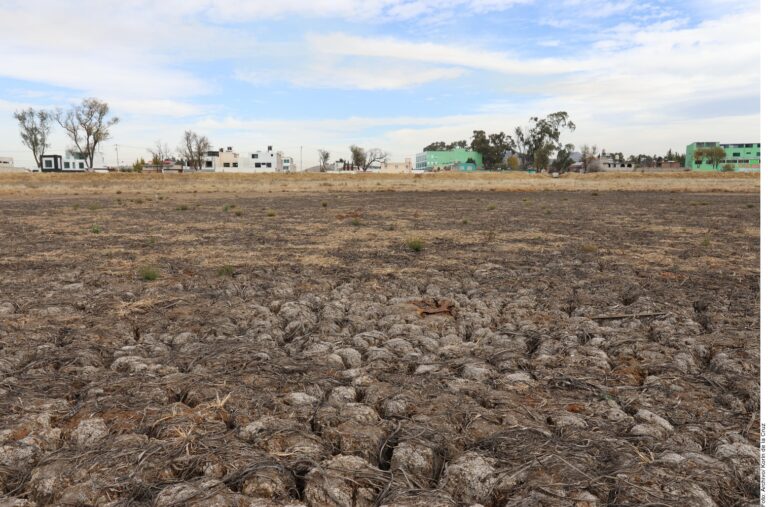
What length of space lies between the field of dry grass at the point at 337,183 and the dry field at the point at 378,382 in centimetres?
4117

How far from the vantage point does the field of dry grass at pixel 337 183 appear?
47.6 m

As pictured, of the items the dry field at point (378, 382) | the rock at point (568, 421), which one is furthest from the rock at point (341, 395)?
the rock at point (568, 421)

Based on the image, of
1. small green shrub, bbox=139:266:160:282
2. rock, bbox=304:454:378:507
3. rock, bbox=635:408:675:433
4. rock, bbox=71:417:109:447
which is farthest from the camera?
small green shrub, bbox=139:266:160:282

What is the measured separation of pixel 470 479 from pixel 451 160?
144 metres

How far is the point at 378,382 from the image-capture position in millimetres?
4473

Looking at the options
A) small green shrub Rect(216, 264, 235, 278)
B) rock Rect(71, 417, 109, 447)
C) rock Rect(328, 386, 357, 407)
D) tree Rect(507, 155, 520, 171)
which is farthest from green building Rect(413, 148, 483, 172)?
rock Rect(71, 417, 109, 447)

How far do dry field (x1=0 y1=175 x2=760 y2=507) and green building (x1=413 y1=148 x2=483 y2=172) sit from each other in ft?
373

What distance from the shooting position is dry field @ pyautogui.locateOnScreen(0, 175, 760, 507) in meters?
3.08

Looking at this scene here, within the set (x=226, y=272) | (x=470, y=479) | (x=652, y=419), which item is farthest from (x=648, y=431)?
(x=226, y=272)

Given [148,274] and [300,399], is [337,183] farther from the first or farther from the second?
[300,399]

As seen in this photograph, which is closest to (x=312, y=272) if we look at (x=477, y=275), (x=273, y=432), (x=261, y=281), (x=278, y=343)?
(x=261, y=281)

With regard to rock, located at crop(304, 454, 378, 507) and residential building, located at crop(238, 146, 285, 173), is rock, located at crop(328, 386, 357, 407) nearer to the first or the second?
rock, located at crop(304, 454, 378, 507)

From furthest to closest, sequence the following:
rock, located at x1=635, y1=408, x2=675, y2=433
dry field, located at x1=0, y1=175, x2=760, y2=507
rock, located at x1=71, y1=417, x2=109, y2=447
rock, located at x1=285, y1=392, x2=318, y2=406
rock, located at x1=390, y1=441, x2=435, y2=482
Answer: rock, located at x1=285, y1=392, x2=318, y2=406, rock, located at x1=635, y1=408, x2=675, y2=433, rock, located at x1=71, y1=417, x2=109, y2=447, rock, located at x1=390, y1=441, x2=435, y2=482, dry field, located at x1=0, y1=175, x2=760, y2=507

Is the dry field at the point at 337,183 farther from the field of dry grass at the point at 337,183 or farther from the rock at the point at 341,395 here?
the rock at the point at 341,395
